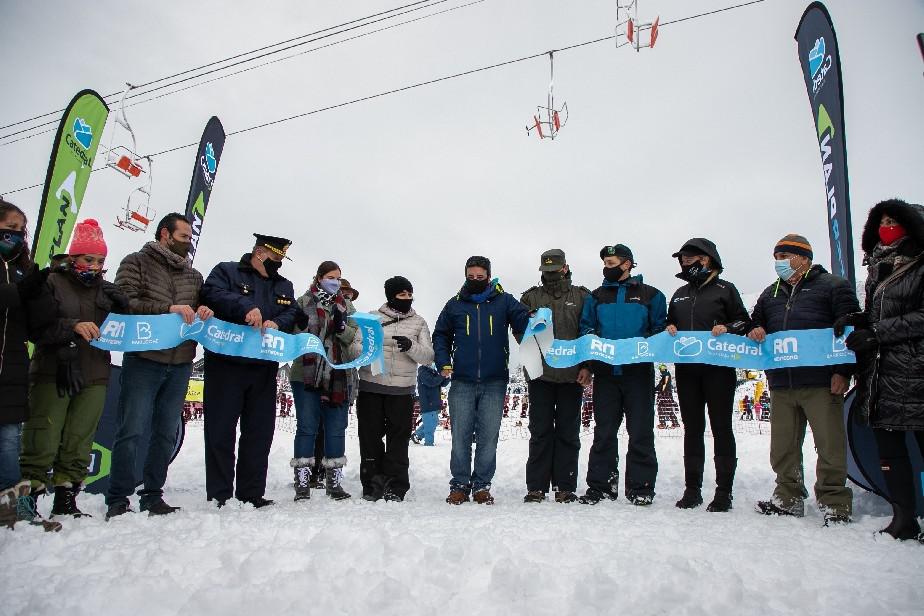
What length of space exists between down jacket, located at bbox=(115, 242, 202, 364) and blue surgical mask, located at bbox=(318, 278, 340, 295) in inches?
47.2

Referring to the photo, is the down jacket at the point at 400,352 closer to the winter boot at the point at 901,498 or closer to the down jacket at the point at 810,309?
the down jacket at the point at 810,309

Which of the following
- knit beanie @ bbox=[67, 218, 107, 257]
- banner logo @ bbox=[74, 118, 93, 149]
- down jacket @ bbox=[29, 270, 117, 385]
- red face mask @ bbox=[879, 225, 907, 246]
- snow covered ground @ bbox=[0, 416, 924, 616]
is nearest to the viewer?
snow covered ground @ bbox=[0, 416, 924, 616]

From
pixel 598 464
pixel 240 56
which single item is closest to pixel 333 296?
pixel 598 464

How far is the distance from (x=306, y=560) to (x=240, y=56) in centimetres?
1122

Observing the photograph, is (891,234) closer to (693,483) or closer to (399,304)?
(693,483)

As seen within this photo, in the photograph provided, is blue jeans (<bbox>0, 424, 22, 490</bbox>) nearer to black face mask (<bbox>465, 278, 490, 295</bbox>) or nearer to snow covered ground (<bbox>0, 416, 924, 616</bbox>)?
snow covered ground (<bbox>0, 416, 924, 616</bbox>)

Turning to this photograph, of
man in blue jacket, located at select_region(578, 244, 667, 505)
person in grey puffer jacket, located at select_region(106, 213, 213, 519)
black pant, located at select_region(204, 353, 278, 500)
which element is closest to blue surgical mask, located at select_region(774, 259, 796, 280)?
man in blue jacket, located at select_region(578, 244, 667, 505)

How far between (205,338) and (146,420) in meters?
0.67

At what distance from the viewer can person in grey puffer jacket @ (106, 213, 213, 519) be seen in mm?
3771

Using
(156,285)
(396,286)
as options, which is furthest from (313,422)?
(156,285)

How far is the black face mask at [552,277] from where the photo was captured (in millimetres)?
5250

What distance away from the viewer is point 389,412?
5004 mm

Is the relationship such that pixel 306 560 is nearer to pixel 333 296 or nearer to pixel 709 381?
pixel 333 296

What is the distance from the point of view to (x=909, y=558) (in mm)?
A: 2727
